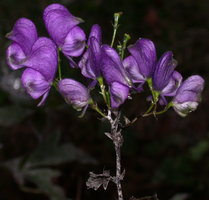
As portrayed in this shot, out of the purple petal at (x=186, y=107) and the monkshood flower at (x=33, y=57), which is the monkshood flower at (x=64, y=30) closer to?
the monkshood flower at (x=33, y=57)

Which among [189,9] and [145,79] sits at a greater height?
[145,79]

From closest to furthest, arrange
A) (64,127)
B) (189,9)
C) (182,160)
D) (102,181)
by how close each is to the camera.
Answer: (102,181)
(182,160)
(64,127)
(189,9)

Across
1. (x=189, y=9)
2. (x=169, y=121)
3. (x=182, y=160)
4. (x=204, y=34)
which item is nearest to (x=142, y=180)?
(x=182, y=160)

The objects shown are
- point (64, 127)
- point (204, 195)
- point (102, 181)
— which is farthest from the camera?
point (64, 127)

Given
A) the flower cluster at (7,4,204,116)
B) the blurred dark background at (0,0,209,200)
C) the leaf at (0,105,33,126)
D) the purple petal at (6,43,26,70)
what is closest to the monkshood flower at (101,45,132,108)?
the flower cluster at (7,4,204,116)

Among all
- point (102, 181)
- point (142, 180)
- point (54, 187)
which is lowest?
point (142, 180)

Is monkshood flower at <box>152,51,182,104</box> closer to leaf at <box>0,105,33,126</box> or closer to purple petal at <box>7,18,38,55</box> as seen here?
purple petal at <box>7,18,38,55</box>

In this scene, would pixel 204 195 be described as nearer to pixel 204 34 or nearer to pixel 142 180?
pixel 142 180
